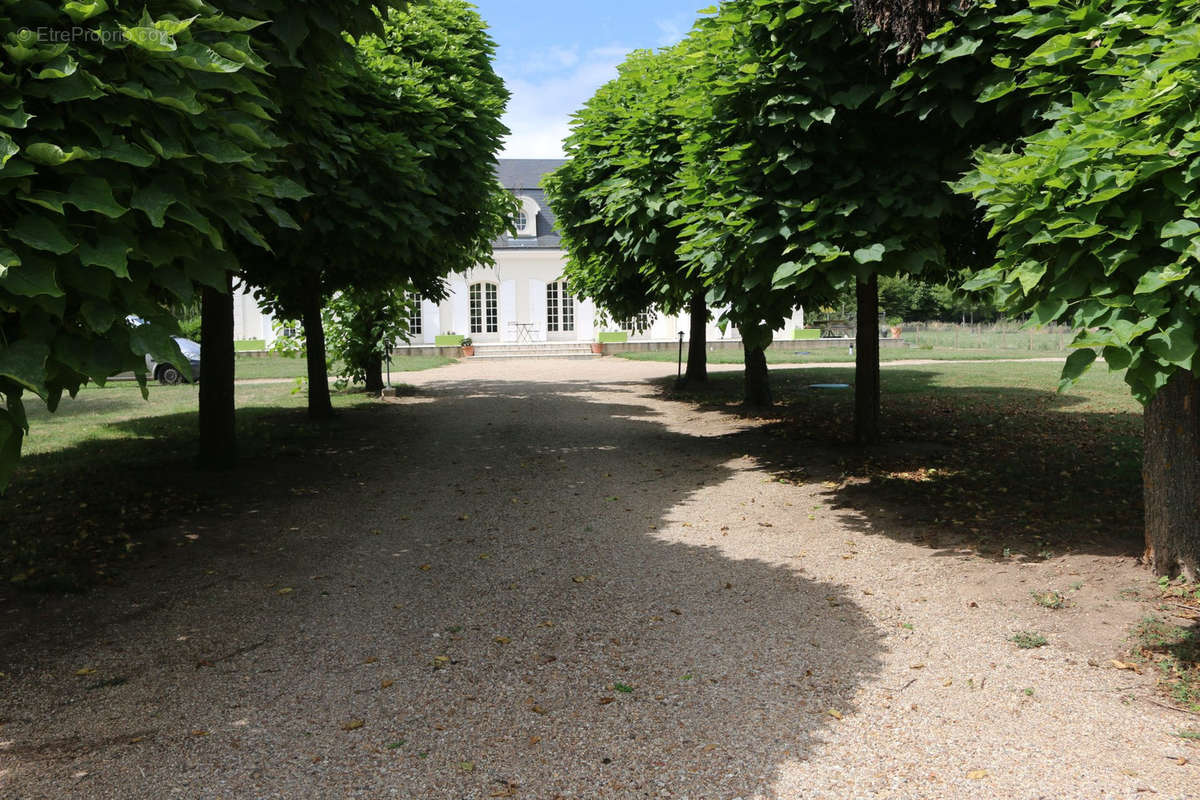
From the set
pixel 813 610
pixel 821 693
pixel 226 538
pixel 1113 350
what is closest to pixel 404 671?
pixel 821 693

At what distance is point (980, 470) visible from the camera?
27.5 feet

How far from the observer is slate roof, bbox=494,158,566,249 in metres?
38.8

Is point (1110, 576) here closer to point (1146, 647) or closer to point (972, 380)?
point (1146, 647)

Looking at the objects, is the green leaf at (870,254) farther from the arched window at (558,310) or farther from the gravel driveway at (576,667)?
the arched window at (558,310)

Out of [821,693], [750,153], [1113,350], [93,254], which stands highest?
[750,153]

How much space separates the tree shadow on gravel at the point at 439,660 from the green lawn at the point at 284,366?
15.5m

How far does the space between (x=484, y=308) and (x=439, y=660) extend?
112 feet

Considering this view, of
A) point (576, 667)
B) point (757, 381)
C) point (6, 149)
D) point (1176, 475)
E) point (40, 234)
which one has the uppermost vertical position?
point (6, 149)

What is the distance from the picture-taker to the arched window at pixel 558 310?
3825 cm

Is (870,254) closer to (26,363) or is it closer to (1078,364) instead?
(1078,364)

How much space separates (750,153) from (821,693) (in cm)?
453

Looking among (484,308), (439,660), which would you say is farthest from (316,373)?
(484,308)

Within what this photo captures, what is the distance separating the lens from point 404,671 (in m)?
4.23

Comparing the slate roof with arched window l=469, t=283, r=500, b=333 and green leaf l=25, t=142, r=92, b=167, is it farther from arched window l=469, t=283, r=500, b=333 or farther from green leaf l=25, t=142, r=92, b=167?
green leaf l=25, t=142, r=92, b=167
